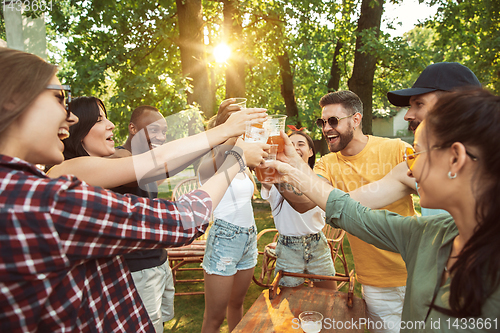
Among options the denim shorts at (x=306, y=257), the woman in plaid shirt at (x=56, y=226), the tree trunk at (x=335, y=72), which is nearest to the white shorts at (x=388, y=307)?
the denim shorts at (x=306, y=257)

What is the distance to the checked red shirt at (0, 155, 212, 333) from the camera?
93cm

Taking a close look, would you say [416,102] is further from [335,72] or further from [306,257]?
[335,72]

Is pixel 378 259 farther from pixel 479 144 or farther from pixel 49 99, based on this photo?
pixel 49 99

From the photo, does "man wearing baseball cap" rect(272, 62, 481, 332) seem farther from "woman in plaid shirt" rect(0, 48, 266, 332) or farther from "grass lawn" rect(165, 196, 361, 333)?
"grass lawn" rect(165, 196, 361, 333)

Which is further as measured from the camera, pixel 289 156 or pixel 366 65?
pixel 366 65

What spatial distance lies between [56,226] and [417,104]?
2494 millimetres

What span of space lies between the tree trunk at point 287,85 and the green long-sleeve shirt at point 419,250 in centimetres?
929

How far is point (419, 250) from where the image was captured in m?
1.44

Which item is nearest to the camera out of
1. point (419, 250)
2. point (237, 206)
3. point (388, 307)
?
point (419, 250)

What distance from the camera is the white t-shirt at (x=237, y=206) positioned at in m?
3.11

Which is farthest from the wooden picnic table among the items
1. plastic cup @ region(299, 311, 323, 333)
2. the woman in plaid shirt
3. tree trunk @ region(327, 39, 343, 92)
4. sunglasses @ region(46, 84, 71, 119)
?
tree trunk @ region(327, 39, 343, 92)

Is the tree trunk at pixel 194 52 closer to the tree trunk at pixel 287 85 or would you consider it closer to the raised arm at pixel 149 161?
the tree trunk at pixel 287 85

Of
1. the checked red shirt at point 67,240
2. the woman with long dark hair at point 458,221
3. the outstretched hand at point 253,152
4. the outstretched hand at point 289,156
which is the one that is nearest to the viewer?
the checked red shirt at point 67,240

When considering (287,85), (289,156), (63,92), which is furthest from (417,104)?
(287,85)
